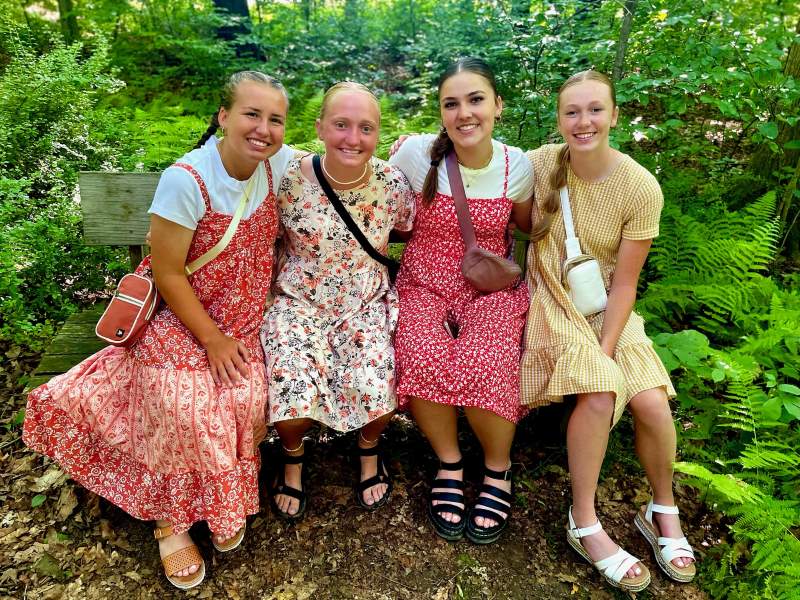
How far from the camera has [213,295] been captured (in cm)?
243

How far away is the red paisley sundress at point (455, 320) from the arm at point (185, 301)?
0.71 meters

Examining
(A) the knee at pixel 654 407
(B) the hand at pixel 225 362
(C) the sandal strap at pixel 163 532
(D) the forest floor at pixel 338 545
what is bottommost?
(D) the forest floor at pixel 338 545

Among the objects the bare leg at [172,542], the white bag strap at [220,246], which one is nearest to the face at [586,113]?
the white bag strap at [220,246]

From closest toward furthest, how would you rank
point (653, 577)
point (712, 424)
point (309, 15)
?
point (653, 577)
point (712, 424)
point (309, 15)

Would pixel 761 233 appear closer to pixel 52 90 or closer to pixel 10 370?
pixel 10 370

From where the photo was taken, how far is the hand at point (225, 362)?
2293 mm

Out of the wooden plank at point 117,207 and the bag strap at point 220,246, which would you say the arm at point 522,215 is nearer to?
the bag strap at point 220,246

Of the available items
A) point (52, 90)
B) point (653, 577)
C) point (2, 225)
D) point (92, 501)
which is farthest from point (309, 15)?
point (653, 577)

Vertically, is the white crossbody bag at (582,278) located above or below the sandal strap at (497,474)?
above

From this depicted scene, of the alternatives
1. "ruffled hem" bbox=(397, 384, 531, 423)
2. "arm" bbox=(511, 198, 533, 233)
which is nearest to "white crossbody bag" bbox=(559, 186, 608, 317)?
"arm" bbox=(511, 198, 533, 233)

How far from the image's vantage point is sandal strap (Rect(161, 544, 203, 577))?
229cm

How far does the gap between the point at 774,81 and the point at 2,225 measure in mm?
4709

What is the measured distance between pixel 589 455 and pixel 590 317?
63cm

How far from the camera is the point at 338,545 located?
8.18 feet
